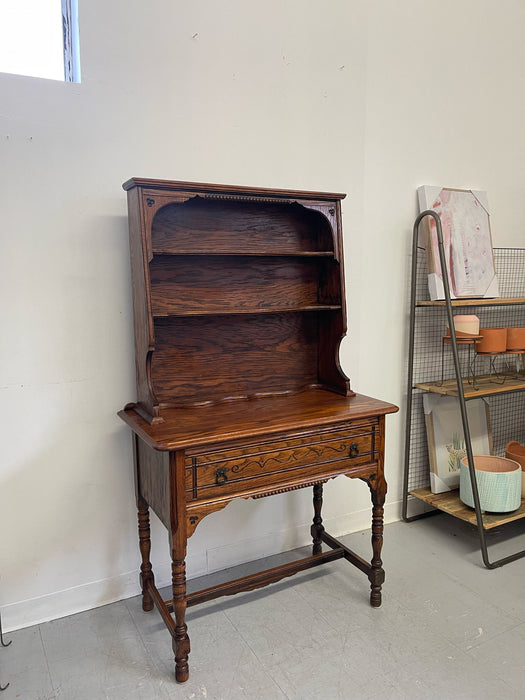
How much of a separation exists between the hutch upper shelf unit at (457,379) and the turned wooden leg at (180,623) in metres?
1.43

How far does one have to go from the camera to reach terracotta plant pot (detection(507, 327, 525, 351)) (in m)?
2.81

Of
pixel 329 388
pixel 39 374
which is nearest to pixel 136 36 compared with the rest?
pixel 39 374

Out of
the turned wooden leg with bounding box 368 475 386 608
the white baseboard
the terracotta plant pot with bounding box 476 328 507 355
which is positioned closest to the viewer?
the white baseboard

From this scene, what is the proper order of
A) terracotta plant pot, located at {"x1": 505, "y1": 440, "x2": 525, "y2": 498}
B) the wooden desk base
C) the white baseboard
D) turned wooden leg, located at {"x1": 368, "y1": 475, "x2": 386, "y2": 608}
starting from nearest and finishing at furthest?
the wooden desk base < the white baseboard < turned wooden leg, located at {"x1": 368, "y1": 475, "x2": 386, "y2": 608} < terracotta plant pot, located at {"x1": 505, "y1": 440, "x2": 525, "y2": 498}

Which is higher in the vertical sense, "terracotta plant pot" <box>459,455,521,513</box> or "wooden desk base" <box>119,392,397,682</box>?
"wooden desk base" <box>119,392,397,682</box>

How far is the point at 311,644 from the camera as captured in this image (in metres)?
2.02

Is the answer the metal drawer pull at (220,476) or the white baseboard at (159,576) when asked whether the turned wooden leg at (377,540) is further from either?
the metal drawer pull at (220,476)

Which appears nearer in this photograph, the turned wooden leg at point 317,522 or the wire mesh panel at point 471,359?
the turned wooden leg at point 317,522

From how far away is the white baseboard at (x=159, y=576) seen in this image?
2.10 meters

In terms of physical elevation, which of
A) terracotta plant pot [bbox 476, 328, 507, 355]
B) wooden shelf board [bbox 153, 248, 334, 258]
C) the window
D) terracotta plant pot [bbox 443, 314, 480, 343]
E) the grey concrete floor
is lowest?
the grey concrete floor

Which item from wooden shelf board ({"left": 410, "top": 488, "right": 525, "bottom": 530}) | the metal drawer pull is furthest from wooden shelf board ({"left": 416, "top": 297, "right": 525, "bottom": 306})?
the metal drawer pull

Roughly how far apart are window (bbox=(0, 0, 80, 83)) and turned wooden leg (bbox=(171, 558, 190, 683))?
1804 millimetres

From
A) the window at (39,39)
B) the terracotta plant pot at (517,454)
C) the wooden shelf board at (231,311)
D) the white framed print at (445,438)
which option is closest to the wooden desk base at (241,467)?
the wooden shelf board at (231,311)

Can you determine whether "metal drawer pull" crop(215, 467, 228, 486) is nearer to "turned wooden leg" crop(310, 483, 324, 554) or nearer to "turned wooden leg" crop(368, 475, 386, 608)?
"turned wooden leg" crop(368, 475, 386, 608)
